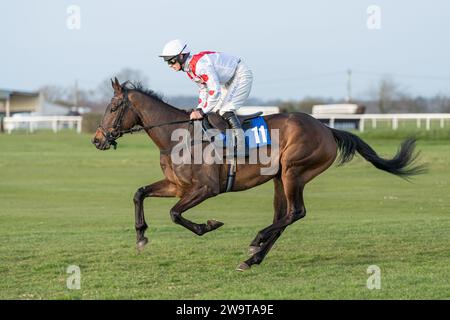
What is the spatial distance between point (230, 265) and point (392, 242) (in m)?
3.00

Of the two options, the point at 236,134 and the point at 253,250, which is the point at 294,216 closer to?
the point at 253,250

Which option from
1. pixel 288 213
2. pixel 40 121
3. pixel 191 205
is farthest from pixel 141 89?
pixel 40 121

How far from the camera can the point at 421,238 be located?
12703 millimetres

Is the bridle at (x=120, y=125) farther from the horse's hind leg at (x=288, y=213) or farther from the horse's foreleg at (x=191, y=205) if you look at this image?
the horse's hind leg at (x=288, y=213)

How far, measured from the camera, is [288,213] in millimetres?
10922

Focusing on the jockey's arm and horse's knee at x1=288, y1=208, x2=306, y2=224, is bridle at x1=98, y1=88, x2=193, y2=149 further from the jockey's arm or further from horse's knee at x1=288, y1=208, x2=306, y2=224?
horse's knee at x1=288, y1=208, x2=306, y2=224

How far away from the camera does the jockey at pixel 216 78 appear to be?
1057 centimetres

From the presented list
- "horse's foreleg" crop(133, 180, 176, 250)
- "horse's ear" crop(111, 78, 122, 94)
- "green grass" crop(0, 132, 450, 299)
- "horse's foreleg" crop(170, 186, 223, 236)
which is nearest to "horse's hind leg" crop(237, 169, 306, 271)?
"green grass" crop(0, 132, 450, 299)

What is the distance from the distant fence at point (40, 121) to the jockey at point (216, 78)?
50.1 m

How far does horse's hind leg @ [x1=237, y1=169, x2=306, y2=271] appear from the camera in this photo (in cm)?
1073

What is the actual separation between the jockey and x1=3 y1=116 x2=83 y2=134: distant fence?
50.1 metres
